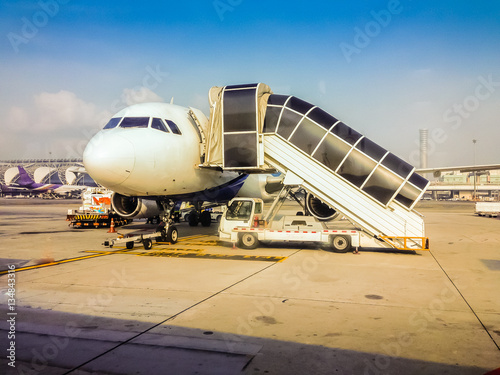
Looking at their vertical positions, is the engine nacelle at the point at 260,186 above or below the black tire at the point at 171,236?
above

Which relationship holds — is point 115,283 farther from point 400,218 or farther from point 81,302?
point 400,218

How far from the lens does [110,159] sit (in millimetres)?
11773

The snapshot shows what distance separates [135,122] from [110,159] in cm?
203

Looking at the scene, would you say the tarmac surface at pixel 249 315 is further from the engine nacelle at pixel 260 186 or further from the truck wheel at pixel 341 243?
the engine nacelle at pixel 260 186

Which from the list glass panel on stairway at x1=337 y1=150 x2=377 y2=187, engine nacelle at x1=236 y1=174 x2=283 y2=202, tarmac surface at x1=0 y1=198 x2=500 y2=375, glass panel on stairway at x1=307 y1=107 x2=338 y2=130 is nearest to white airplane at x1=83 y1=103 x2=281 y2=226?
tarmac surface at x1=0 y1=198 x2=500 y2=375

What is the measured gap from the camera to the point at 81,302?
24.5ft

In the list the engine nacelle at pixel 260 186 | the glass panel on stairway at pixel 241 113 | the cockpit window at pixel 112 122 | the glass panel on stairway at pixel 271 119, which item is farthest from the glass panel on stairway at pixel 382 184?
the engine nacelle at pixel 260 186

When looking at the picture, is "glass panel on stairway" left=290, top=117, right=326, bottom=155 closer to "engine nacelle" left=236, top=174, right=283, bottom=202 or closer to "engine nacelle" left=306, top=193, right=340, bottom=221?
"engine nacelle" left=306, top=193, right=340, bottom=221

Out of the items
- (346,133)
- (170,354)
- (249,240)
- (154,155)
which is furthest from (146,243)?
(170,354)

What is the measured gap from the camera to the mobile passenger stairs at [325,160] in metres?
13.4

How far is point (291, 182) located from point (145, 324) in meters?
8.56

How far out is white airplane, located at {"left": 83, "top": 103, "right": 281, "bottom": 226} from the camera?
1197 centimetres

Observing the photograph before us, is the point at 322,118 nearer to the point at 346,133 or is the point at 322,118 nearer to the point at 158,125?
the point at 346,133

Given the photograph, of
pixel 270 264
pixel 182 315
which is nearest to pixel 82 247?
pixel 270 264
